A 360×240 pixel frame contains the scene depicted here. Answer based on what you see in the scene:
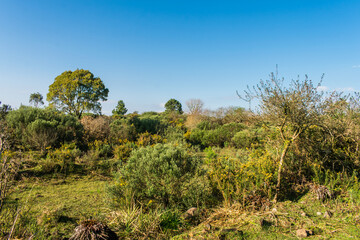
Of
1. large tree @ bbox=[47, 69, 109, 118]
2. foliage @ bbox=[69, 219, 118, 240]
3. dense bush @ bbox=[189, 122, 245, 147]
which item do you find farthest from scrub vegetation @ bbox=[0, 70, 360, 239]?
large tree @ bbox=[47, 69, 109, 118]

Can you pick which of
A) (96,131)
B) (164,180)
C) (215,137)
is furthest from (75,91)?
(164,180)

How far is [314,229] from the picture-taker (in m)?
3.27

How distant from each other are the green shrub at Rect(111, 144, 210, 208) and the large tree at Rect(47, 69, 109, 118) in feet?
56.3

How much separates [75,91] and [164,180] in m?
18.8

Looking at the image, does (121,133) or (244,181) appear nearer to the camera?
(244,181)

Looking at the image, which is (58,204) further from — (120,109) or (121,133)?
(120,109)

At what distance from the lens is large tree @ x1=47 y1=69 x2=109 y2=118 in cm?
1967

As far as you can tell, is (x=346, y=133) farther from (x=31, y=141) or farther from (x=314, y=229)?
(x=31, y=141)

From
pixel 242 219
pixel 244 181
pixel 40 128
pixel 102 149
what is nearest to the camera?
pixel 242 219

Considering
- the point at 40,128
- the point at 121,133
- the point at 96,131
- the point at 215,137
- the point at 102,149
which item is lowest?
the point at 102,149

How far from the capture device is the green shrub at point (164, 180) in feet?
13.6

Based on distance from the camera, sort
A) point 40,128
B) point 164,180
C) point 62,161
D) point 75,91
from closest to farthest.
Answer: point 164,180 < point 62,161 < point 40,128 < point 75,91

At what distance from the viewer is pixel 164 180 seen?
4184mm

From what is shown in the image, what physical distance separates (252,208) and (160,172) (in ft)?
6.24
